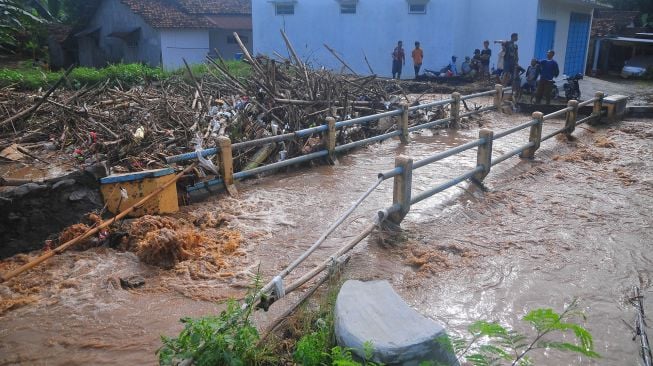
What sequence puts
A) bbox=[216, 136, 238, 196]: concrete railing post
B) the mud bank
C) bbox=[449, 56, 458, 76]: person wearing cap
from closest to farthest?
the mud bank, bbox=[216, 136, 238, 196]: concrete railing post, bbox=[449, 56, 458, 76]: person wearing cap

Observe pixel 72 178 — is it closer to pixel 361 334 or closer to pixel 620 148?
pixel 361 334

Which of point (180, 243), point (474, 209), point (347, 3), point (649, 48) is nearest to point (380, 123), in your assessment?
point (474, 209)

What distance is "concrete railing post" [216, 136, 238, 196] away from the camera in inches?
284

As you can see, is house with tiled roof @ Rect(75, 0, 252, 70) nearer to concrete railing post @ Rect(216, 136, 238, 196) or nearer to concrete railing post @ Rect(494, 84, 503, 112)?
concrete railing post @ Rect(494, 84, 503, 112)

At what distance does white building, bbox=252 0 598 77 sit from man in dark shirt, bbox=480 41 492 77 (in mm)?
839

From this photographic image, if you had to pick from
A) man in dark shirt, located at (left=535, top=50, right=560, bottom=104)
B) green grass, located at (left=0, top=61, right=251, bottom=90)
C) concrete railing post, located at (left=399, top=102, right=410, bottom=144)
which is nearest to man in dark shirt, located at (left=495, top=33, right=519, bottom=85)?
man in dark shirt, located at (left=535, top=50, right=560, bottom=104)

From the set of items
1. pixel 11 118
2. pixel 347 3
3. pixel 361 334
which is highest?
pixel 347 3

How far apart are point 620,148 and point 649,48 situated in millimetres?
21936

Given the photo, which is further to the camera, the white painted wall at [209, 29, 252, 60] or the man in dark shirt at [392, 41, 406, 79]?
the white painted wall at [209, 29, 252, 60]

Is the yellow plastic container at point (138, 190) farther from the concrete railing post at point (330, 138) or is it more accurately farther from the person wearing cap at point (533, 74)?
the person wearing cap at point (533, 74)

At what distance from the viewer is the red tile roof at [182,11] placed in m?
27.3

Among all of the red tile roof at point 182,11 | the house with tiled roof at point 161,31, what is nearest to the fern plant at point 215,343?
the house with tiled roof at point 161,31

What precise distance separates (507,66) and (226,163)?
1268 cm

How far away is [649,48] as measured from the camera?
1120 inches
